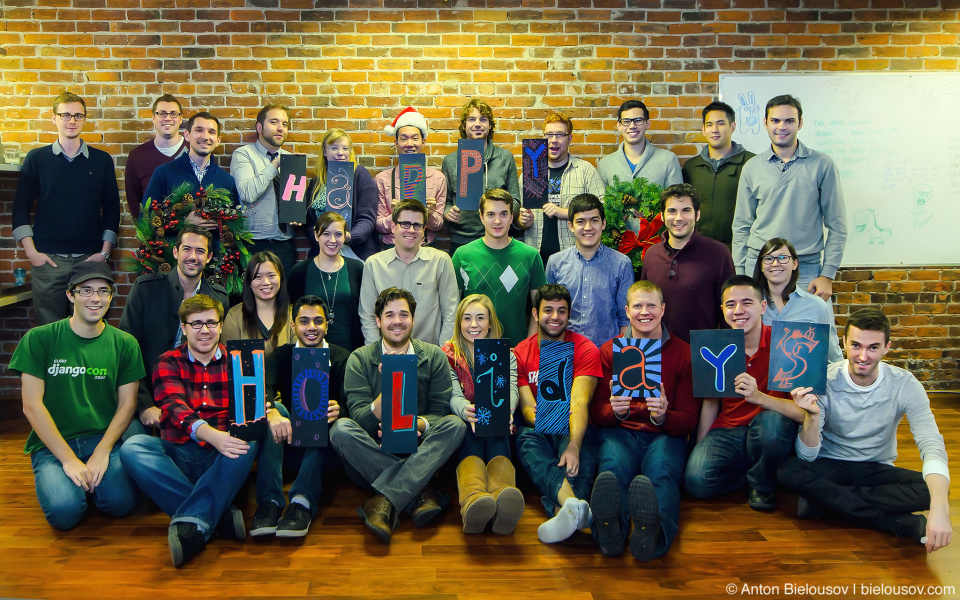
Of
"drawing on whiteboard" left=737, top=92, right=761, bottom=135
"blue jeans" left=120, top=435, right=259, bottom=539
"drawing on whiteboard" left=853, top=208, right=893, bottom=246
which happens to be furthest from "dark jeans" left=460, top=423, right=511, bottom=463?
"drawing on whiteboard" left=853, top=208, right=893, bottom=246

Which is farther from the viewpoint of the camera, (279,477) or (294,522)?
(279,477)

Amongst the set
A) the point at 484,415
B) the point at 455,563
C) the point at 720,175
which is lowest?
the point at 455,563

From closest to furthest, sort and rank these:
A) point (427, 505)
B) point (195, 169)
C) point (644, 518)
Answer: point (644, 518) < point (427, 505) < point (195, 169)

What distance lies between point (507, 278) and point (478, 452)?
1002 millimetres

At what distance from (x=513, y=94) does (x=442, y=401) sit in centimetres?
251

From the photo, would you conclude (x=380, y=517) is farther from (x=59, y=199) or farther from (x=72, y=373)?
(x=59, y=199)

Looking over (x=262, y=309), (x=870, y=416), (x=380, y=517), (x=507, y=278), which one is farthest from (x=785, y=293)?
(x=262, y=309)

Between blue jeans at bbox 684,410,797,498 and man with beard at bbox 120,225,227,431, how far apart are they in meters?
2.60

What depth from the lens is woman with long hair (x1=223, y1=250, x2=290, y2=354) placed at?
131 inches

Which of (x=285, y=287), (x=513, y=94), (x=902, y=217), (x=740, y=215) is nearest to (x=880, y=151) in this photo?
(x=902, y=217)

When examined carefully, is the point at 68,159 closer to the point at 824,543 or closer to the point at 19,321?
the point at 19,321

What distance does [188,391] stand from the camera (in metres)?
3.01

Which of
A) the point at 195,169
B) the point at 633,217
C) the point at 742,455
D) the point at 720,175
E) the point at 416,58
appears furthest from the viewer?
the point at 416,58

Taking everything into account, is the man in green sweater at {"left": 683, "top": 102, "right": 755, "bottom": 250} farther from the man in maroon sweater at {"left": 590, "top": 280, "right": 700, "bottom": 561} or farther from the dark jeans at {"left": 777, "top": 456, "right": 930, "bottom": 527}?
the dark jeans at {"left": 777, "top": 456, "right": 930, "bottom": 527}
